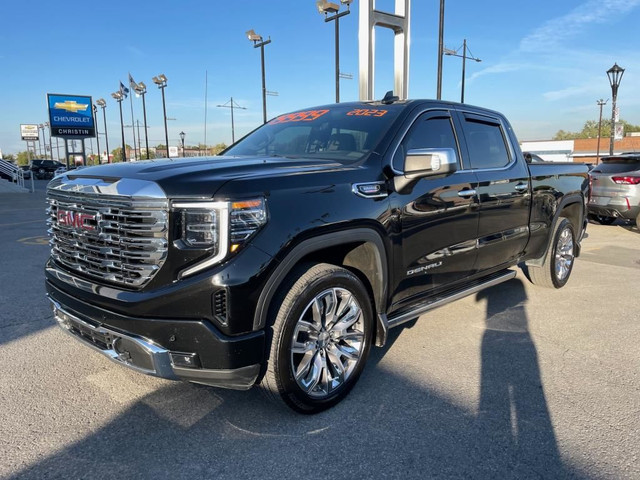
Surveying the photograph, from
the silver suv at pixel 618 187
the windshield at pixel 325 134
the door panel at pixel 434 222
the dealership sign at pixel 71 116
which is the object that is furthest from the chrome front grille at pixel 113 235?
the dealership sign at pixel 71 116

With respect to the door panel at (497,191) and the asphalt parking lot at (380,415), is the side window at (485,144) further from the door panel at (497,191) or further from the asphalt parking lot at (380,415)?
the asphalt parking lot at (380,415)

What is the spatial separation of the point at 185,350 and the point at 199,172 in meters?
0.95

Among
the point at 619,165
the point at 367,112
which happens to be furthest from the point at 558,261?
the point at 619,165

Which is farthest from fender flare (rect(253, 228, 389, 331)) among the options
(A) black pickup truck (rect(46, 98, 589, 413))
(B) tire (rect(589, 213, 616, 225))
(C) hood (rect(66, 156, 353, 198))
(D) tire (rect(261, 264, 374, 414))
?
(B) tire (rect(589, 213, 616, 225))

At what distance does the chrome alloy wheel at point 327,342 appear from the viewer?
2.83 metres

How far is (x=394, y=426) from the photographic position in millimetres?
2777

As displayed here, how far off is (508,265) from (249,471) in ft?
11.4

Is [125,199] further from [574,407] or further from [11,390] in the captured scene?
[574,407]

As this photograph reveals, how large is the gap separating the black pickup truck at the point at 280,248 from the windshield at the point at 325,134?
18 millimetres

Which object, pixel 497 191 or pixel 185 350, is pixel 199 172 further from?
pixel 497 191

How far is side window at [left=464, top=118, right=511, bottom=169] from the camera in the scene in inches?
168

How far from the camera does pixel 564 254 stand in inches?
232

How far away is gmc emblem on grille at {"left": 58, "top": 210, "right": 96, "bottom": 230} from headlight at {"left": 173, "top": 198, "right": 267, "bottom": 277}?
0.64m

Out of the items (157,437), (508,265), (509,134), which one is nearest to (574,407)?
(508,265)
